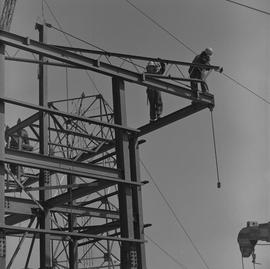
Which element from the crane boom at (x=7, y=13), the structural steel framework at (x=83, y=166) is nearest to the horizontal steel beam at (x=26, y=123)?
the structural steel framework at (x=83, y=166)

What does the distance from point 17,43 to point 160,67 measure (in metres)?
6.07

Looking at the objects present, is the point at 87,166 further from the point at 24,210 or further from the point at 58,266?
the point at 58,266

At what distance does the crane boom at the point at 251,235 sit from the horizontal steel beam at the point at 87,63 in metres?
4.78

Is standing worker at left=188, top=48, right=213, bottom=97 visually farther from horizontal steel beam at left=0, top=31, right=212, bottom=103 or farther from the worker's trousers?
the worker's trousers

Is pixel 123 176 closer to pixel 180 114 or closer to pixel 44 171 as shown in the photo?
pixel 180 114

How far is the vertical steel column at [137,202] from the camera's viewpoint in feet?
62.5

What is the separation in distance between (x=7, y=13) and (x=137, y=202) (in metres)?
24.9

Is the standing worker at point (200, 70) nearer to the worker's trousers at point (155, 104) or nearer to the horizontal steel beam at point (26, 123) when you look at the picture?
the worker's trousers at point (155, 104)

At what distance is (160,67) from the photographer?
22219mm

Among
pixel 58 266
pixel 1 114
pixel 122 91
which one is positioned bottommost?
pixel 58 266

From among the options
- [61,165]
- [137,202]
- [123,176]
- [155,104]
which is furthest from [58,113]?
[155,104]

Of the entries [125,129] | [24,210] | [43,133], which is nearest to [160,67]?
[125,129]

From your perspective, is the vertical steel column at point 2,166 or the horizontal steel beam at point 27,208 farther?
the horizontal steel beam at point 27,208

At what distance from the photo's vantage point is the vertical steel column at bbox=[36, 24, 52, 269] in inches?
830
